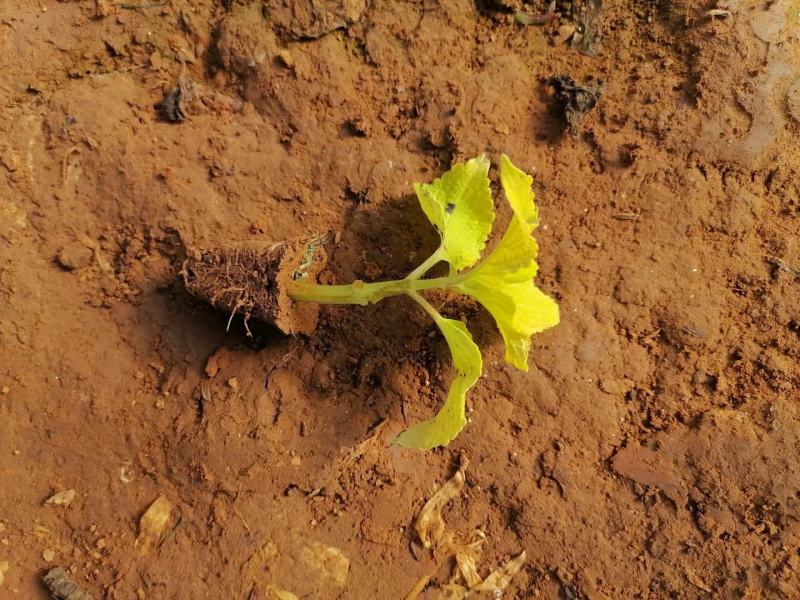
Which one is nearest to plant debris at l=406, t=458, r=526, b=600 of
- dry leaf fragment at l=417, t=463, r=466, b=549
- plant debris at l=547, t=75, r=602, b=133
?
dry leaf fragment at l=417, t=463, r=466, b=549

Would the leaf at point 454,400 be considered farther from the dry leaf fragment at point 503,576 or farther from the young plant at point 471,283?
the dry leaf fragment at point 503,576

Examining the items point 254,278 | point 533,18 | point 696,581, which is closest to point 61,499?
point 254,278

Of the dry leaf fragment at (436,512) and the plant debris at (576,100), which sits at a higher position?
the plant debris at (576,100)

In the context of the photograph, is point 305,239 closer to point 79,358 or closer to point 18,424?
point 79,358

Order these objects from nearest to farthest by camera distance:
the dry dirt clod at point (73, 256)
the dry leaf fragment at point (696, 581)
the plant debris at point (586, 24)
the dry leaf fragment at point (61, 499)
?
the dry leaf fragment at point (696, 581) < the dry leaf fragment at point (61, 499) < the dry dirt clod at point (73, 256) < the plant debris at point (586, 24)

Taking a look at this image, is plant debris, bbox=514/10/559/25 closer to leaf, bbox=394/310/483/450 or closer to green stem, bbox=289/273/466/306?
green stem, bbox=289/273/466/306

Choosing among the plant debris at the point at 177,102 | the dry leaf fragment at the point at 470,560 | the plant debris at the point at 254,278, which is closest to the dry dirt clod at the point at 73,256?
the plant debris at the point at 254,278

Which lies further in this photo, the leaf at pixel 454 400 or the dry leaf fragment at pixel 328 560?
the dry leaf fragment at pixel 328 560
